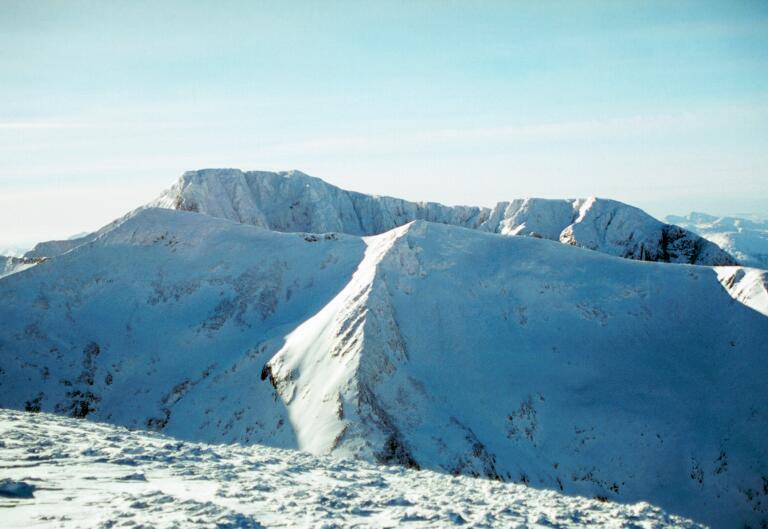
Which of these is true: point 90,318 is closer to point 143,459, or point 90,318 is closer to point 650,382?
point 143,459

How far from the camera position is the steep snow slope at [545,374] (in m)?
30.7

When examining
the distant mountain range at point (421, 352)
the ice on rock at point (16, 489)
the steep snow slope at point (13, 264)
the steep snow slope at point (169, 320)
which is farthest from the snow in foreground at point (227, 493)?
the steep snow slope at point (13, 264)

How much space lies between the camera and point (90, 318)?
47.4 m

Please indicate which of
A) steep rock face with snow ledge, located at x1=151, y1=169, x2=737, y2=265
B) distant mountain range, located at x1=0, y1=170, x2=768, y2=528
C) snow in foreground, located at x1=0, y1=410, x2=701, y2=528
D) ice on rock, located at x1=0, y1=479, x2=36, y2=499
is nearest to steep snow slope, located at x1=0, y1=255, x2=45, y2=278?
distant mountain range, located at x1=0, y1=170, x2=768, y2=528

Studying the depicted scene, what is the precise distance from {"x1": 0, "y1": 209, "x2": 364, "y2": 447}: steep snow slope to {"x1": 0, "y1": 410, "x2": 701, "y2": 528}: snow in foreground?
1631 centimetres

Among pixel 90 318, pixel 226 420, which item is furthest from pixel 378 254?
pixel 90 318

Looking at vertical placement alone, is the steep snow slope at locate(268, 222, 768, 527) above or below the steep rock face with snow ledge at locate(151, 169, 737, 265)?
below

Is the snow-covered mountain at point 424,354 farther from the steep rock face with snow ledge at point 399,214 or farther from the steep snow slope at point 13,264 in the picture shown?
the steep rock face with snow ledge at point 399,214

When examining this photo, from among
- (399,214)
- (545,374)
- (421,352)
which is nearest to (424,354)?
(421,352)

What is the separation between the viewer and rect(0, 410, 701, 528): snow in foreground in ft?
32.5

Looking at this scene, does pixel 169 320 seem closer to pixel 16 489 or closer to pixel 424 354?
pixel 424 354

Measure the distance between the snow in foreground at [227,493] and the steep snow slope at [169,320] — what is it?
1631 cm

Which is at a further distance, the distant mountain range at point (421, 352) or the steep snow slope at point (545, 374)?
the distant mountain range at point (421, 352)

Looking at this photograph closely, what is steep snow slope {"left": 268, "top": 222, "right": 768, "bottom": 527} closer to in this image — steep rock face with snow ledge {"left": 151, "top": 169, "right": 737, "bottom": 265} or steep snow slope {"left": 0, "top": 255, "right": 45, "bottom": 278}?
steep snow slope {"left": 0, "top": 255, "right": 45, "bottom": 278}
